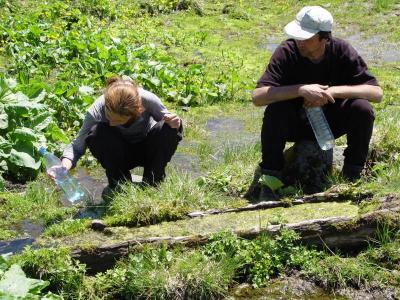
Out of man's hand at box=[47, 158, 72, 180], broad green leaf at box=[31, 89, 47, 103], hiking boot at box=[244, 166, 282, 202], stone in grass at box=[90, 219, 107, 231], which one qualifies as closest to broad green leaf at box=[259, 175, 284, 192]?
hiking boot at box=[244, 166, 282, 202]

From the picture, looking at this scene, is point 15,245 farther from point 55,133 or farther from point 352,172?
Result: point 352,172

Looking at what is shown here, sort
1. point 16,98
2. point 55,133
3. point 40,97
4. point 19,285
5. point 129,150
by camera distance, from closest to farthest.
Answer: point 19,285, point 129,150, point 16,98, point 55,133, point 40,97

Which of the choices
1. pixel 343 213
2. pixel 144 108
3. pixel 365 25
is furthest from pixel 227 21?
pixel 343 213

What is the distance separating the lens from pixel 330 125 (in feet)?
19.0

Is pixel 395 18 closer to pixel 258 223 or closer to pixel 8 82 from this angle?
pixel 8 82

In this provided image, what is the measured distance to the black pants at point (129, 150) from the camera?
18.5 feet

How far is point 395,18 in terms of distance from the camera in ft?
46.8

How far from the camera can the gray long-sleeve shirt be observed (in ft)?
18.6

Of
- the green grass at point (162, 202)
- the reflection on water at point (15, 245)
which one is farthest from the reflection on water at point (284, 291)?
the reflection on water at point (15, 245)

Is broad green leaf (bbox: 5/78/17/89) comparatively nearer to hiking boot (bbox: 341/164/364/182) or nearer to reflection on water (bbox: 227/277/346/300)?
hiking boot (bbox: 341/164/364/182)

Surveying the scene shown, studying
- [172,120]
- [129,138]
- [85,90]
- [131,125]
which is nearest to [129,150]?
[129,138]

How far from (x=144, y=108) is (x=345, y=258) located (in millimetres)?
1942

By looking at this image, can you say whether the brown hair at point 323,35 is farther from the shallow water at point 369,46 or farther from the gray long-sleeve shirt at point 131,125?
the shallow water at point 369,46

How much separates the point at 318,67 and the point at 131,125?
4.83 ft
